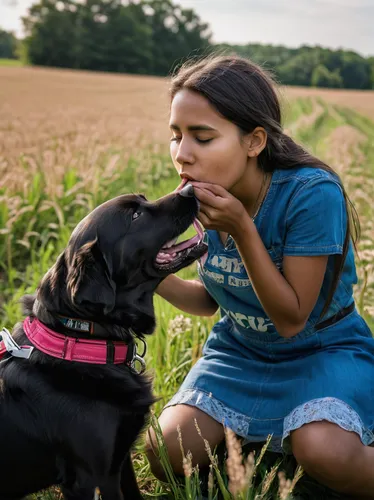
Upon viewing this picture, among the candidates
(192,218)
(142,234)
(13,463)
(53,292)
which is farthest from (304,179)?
(13,463)

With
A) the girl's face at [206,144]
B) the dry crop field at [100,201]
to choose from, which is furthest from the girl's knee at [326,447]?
the girl's face at [206,144]

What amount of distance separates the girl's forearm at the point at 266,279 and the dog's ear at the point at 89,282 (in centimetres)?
55

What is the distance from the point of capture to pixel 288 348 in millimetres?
2699

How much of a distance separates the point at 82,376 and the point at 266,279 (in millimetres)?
796

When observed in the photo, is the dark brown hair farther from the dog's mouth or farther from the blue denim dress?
the dog's mouth

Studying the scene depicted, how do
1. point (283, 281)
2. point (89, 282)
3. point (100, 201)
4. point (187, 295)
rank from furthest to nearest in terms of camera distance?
point (100, 201), point (187, 295), point (283, 281), point (89, 282)

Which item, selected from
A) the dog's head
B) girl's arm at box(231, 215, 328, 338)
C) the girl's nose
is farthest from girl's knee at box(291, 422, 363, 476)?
the girl's nose

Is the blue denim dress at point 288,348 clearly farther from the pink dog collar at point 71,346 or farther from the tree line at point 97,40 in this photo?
the tree line at point 97,40

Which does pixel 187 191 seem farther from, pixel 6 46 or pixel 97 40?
pixel 6 46

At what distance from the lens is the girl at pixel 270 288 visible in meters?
2.35

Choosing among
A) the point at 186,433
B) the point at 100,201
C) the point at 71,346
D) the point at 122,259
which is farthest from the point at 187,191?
the point at 100,201

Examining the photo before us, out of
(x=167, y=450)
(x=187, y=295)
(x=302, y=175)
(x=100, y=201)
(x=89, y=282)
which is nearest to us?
(x=89, y=282)

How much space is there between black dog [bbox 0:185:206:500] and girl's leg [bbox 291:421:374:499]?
0.64 metres

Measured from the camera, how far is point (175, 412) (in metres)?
2.72
